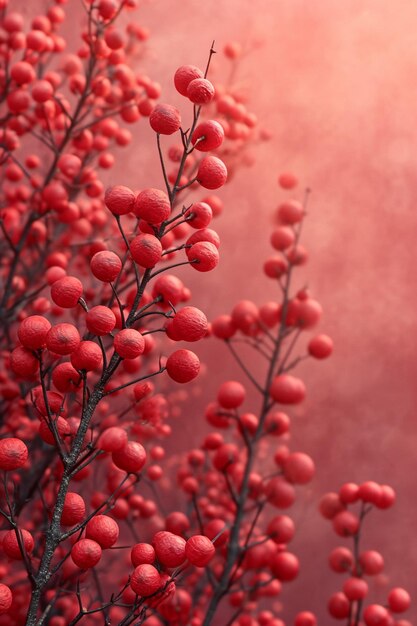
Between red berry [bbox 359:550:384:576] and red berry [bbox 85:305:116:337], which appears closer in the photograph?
red berry [bbox 85:305:116:337]

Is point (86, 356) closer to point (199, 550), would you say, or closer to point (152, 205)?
point (152, 205)

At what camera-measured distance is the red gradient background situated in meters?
2.49

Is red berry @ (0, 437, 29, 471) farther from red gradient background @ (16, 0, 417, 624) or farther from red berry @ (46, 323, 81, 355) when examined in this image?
red gradient background @ (16, 0, 417, 624)

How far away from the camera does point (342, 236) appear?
2656mm

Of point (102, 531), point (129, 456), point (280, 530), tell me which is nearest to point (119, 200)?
point (129, 456)

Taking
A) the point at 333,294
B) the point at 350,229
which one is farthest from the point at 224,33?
the point at 333,294

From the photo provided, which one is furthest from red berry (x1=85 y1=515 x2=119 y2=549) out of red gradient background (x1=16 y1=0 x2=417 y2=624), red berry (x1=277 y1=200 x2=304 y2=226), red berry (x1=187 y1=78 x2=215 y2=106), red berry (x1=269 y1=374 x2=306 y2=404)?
red gradient background (x1=16 y1=0 x2=417 y2=624)

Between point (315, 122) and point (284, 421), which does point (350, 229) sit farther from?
point (284, 421)

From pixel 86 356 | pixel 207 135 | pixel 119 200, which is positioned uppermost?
pixel 207 135

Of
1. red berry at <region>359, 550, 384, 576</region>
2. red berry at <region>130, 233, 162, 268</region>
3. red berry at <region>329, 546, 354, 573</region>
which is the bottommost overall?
red berry at <region>329, 546, 354, 573</region>

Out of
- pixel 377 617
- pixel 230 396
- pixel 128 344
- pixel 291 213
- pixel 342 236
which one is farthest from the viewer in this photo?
pixel 342 236

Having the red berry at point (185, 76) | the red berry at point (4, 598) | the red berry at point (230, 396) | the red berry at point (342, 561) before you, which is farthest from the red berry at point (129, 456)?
the red berry at point (342, 561)

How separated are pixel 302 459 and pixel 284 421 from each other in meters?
0.12

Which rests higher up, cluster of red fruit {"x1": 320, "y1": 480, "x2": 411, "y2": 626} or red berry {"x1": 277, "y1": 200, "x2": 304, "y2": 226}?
red berry {"x1": 277, "y1": 200, "x2": 304, "y2": 226}
